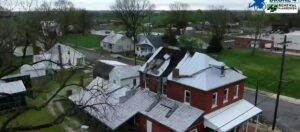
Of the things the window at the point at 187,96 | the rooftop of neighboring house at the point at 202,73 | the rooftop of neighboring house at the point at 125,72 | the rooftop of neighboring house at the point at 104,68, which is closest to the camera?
the rooftop of neighboring house at the point at 202,73

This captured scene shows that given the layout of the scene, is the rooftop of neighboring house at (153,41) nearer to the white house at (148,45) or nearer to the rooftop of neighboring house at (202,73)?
the white house at (148,45)

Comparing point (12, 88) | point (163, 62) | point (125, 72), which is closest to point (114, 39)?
point (125, 72)

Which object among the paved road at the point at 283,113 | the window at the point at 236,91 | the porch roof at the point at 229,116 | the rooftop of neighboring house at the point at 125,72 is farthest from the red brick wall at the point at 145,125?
the paved road at the point at 283,113

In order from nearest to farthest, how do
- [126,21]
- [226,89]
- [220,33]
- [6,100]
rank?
1. [226,89]
2. [6,100]
3. [220,33]
4. [126,21]

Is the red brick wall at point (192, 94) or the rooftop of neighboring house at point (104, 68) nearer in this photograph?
the red brick wall at point (192, 94)

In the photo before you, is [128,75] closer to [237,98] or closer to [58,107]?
[58,107]

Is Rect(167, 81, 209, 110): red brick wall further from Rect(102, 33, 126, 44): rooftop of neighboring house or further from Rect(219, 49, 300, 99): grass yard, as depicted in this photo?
Rect(102, 33, 126, 44): rooftop of neighboring house

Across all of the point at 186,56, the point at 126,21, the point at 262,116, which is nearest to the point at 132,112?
the point at 186,56

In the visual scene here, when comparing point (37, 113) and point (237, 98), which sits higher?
point (237, 98)
